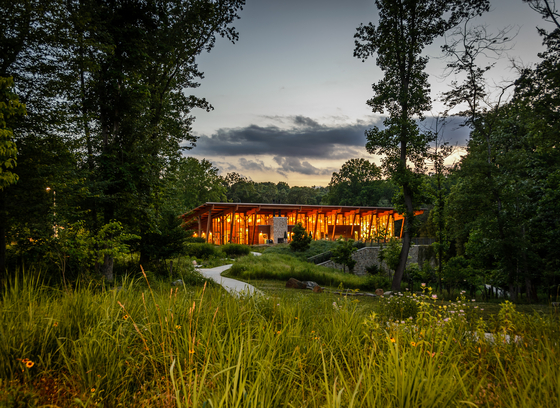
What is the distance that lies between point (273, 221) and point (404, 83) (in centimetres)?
2220

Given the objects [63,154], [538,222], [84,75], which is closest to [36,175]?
[63,154]

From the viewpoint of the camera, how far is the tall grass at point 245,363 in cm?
163

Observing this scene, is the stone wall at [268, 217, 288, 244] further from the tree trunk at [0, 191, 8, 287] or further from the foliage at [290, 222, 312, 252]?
the tree trunk at [0, 191, 8, 287]

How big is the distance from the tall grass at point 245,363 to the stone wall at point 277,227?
97.4 feet

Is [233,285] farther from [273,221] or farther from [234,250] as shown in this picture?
[273,221]

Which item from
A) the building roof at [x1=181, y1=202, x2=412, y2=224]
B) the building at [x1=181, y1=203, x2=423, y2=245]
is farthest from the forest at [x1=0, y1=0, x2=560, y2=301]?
the building at [x1=181, y1=203, x2=423, y2=245]

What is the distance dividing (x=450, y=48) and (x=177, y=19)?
11493 millimetres

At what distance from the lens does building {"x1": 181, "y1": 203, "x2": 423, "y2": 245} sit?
31862 mm

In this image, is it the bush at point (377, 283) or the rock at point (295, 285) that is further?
the bush at point (377, 283)

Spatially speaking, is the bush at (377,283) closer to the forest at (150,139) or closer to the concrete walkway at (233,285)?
the forest at (150,139)

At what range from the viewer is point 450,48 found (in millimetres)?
12461

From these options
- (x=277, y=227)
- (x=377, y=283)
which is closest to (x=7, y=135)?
(x=377, y=283)

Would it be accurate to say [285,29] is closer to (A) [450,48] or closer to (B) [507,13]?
(A) [450,48]

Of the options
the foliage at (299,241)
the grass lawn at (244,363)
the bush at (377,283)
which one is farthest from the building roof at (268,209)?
the grass lawn at (244,363)
